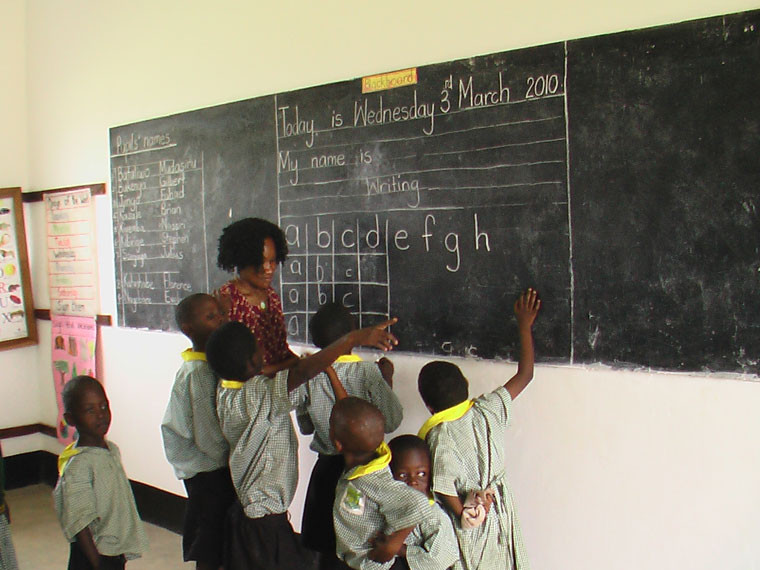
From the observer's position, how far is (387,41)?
2871 mm

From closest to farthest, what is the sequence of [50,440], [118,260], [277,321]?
1. [277,321]
2. [118,260]
3. [50,440]

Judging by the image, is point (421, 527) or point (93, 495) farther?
point (93, 495)

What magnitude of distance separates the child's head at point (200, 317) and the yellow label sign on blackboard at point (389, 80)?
1.08 meters

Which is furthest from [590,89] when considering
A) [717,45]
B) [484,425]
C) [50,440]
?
[50,440]

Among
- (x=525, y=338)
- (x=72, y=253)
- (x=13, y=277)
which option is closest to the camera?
(x=525, y=338)

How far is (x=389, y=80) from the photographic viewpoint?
2857mm

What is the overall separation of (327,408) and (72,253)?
9.55 ft

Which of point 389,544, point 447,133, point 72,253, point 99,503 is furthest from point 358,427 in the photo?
point 72,253

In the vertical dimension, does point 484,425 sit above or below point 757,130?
below

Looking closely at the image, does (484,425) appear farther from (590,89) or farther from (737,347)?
(590,89)

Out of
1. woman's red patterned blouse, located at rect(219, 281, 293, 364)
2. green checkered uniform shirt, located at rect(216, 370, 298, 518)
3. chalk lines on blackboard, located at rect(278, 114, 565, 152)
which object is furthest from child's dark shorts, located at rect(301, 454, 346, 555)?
chalk lines on blackboard, located at rect(278, 114, 565, 152)

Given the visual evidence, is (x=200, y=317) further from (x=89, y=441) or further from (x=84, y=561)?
(x=84, y=561)

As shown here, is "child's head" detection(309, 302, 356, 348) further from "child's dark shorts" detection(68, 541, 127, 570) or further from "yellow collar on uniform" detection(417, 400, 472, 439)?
"child's dark shorts" detection(68, 541, 127, 570)

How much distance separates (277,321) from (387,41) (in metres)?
1.21
